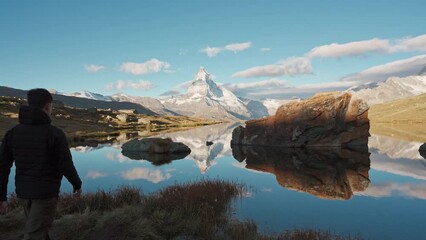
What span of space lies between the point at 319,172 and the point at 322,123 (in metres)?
21.2

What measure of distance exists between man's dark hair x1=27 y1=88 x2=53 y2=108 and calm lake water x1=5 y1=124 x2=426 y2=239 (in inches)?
402

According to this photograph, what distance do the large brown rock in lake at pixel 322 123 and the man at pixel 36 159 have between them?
44.8 metres

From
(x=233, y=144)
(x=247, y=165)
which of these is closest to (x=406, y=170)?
(x=247, y=165)

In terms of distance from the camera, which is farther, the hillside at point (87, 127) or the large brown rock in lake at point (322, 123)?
the hillside at point (87, 127)

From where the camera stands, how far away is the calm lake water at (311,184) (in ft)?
53.4

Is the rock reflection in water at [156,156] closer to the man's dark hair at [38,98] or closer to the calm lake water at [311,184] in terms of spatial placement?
the calm lake water at [311,184]

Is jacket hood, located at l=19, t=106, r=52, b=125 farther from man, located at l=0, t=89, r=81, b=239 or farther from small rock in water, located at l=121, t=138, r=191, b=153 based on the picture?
small rock in water, located at l=121, t=138, r=191, b=153

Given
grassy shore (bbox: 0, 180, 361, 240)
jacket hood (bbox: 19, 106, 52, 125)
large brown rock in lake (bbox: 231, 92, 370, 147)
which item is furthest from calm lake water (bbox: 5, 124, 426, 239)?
jacket hood (bbox: 19, 106, 52, 125)

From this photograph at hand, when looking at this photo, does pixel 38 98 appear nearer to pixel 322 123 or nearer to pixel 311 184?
pixel 311 184

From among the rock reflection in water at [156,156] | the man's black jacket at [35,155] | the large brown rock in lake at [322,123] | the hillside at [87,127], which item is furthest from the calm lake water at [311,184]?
the hillside at [87,127]

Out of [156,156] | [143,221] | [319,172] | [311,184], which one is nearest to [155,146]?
[156,156]

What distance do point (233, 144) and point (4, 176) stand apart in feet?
171

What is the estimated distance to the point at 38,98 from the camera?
8.27m

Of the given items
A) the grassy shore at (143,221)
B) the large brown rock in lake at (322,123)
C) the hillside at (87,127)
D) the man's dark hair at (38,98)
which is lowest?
the hillside at (87,127)
